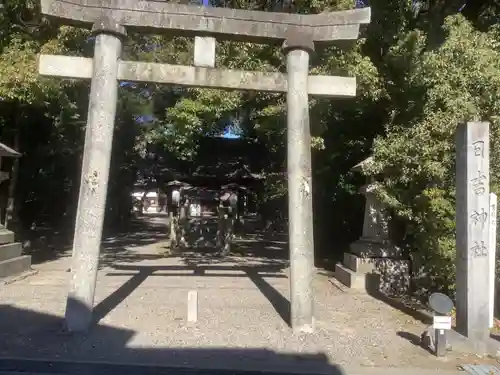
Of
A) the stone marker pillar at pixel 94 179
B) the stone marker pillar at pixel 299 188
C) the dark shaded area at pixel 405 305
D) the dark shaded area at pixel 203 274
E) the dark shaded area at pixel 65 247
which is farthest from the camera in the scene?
the dark shaded area at pixel 65 247

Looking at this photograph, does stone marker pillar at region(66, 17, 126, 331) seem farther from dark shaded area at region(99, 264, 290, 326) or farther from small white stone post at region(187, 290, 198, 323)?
dark shaded area at region(99, 264, 290, 326)

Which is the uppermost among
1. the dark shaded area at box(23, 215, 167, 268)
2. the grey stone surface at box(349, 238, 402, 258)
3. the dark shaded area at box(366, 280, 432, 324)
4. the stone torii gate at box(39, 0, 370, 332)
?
the stone torii gate at box(39, 0, 370, 332)

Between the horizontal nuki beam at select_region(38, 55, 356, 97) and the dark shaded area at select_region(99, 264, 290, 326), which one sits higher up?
the horizontal nuki beam at select_region(38, 55, 356, 97)

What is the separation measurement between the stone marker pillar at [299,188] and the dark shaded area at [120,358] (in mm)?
1126

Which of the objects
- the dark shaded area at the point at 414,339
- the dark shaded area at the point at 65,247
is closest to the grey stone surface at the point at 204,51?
the dark shaded area at the point at 414,339

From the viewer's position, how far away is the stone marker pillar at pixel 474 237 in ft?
22.9

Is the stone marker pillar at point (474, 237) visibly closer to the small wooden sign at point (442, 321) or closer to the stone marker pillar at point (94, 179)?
the small wooden sign at point (442, 321)

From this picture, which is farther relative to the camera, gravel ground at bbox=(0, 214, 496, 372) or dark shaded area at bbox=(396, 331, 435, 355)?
dark shaded area at bbox=(396, 331, 435, 355)

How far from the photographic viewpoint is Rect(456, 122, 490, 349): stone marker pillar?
697cm

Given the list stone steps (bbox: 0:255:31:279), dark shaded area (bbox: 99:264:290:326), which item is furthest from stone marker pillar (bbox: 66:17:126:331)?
stone steps (bbox: 0:255:31:279)

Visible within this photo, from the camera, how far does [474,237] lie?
276 inches

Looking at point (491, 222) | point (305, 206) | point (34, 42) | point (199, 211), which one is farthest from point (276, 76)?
A: point (199, 211)

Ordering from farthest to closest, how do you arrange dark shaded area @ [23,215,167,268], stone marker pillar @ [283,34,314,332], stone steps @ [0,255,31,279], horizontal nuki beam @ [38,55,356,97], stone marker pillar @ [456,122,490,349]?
1. dark shaded area @ [23,215,167,268]
2. stone steps @ [0,255,31,279]
3. stone marker pillar @ [283,34,314,332]
4. horizontal nuki beam @ [38,55,356,97]
5. stone marker pillar @ [456,122,490,349]

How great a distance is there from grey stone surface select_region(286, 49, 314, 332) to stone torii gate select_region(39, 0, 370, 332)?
1 cm
